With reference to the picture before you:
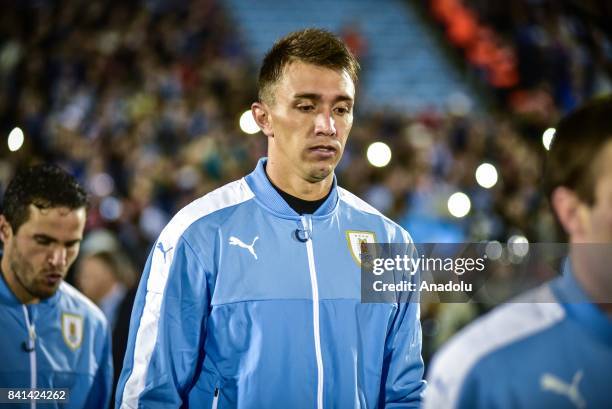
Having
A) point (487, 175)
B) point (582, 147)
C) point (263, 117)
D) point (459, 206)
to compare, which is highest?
point (487, 175)

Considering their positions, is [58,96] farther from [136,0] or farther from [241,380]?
[241,380]

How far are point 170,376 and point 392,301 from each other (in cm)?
72

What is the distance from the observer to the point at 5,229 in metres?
3.22

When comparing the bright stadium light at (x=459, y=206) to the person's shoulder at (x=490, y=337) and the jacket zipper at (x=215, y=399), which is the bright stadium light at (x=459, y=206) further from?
the person's shoulder at (x=490, y=337)

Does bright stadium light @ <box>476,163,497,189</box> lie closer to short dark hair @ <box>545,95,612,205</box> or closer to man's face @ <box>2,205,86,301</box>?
man's face @ <box>2,205,86,301</box>

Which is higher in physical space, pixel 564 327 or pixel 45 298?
pixel 45 298

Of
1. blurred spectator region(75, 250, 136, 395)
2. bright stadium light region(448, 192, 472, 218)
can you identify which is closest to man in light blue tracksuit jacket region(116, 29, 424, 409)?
blurred spectator region(75, 250, 136, 395)

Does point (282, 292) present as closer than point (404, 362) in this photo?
Yes

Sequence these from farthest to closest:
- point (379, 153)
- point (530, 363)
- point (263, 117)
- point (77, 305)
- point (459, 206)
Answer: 1. point (379, 153)
2. point (459, 206)
3. point (77, 305)
4. point (263, 117)
5. point (530, 363)

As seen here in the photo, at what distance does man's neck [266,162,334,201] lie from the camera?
2.72m

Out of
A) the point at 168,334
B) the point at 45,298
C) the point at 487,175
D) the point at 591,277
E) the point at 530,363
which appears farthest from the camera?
the point at 487,175

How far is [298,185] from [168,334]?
62 centimetres

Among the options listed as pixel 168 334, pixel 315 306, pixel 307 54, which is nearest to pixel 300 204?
pixel 315 306

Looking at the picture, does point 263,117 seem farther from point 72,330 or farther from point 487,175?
point 487,175
